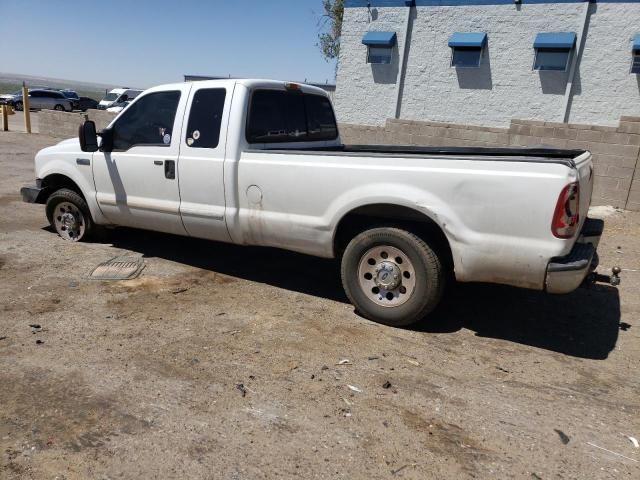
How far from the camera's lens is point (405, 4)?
16906mm

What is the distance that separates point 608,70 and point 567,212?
1363 centimetres

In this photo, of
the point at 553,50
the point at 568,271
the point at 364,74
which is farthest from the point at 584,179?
the point at 364,74

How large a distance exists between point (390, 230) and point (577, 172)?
1.43m

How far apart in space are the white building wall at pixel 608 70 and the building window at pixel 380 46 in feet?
19.4

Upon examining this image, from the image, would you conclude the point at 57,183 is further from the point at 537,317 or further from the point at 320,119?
the point at 537,317

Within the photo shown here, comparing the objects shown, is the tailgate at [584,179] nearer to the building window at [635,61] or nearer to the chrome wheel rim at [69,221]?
the chrome wheel rim at [69,221]

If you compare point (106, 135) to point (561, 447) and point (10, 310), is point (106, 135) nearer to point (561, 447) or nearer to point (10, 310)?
point (10, 310)

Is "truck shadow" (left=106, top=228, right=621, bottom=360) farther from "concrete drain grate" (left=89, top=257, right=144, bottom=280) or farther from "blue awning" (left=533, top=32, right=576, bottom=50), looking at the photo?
"blue awning" (left=533, top=32, right=576, bottom=50)

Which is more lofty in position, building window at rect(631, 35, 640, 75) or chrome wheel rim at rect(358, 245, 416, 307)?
building window at rect(631, 35, 640, 75)

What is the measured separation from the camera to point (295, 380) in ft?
11.4

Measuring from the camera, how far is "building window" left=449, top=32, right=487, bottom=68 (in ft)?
51.6

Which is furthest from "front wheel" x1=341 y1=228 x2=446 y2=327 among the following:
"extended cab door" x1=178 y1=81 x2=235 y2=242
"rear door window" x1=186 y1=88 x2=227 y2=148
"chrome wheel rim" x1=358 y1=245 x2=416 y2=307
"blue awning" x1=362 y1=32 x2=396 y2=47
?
"blue awning" x1=362 y1=32 x2=396 y2=47

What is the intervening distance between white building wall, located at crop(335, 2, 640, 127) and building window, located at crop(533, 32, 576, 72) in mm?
178

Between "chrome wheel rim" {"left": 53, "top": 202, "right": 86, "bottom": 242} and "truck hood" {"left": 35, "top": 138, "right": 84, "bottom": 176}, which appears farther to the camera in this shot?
"chrome wheel rim" {"left": 53, "top": 202, "right": 86, "bottom": 242}
